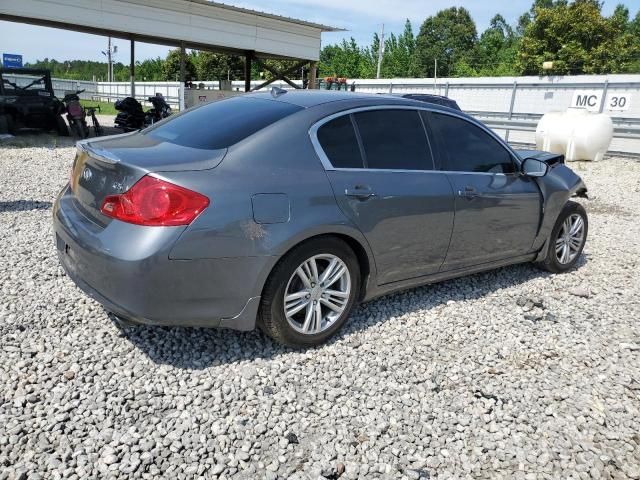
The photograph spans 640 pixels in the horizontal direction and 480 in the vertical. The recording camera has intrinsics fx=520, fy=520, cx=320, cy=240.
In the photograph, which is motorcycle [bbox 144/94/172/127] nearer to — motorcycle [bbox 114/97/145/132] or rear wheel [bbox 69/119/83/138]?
motorcycle [bbox 114/97/145/132]

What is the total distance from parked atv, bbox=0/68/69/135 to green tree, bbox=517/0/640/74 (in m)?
34.1

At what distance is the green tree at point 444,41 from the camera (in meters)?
61.4

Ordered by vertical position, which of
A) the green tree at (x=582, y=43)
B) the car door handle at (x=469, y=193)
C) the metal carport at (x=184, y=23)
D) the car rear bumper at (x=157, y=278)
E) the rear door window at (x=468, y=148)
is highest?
the green tree at (x=582, y=43)

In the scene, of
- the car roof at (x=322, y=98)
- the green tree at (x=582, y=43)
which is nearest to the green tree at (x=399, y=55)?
the green tree at (x=582, y=43)

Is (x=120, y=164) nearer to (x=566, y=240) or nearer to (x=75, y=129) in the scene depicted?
(x=566, y=240)

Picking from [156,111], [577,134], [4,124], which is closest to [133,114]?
[156,111]

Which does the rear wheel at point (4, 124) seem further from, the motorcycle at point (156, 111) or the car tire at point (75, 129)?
the motorcycle at point (156, 111)

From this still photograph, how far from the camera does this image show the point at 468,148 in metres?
4.21

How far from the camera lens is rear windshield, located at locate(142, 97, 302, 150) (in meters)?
3.19

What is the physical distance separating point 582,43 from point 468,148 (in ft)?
132

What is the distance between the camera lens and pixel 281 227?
2.97m

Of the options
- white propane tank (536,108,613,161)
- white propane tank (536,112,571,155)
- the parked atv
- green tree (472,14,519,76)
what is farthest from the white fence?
green tree (472,14,519,76)

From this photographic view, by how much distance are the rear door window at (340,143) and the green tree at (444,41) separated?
192 feet

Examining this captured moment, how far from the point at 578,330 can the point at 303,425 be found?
7.98ft
